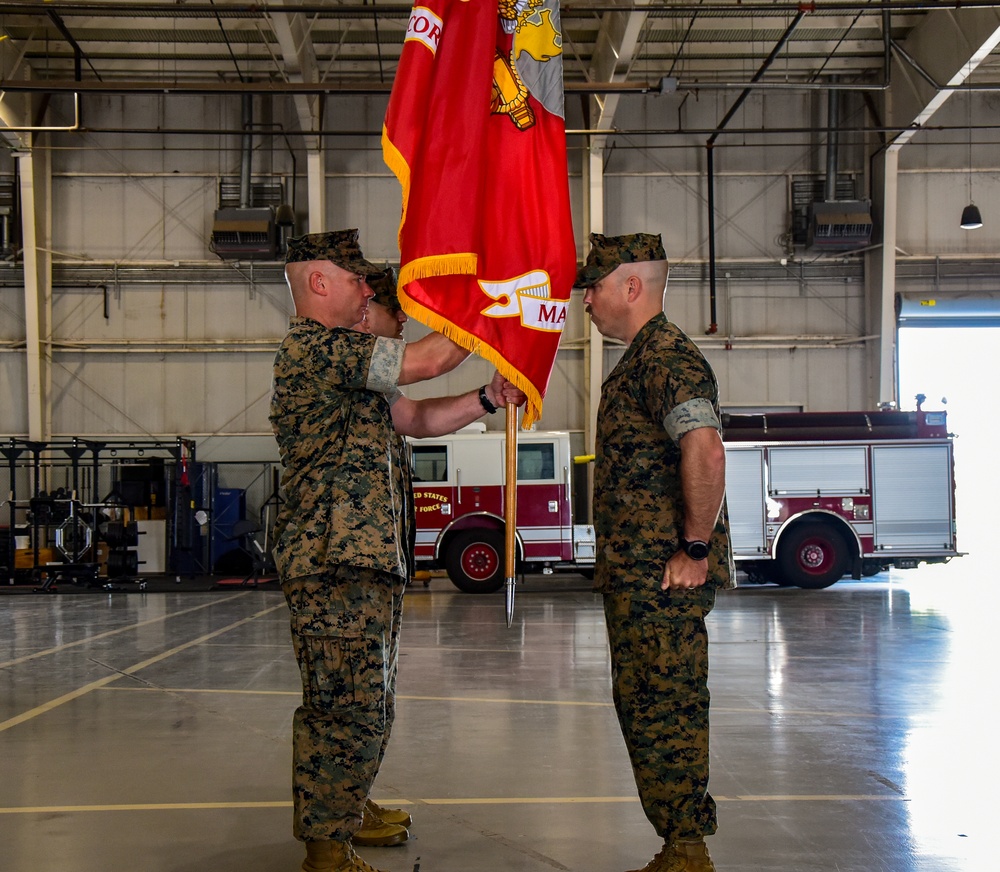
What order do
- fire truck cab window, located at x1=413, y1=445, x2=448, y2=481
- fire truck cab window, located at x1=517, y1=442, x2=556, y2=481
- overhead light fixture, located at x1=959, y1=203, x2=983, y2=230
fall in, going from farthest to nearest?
overhead light fixture, located at x1=959, y1=203, x2=983, y2=230 < fire truck cab window, located at x1=517, y1=442, x2=556, y2=481 < fire truck cab window, located at x1=413, y1=445, x2=448, y2=481

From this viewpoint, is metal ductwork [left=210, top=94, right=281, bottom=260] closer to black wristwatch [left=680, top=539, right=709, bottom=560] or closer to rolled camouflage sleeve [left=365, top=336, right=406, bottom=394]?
rolled camouflage sleeve [left=365, top=336, right=406, bottom=394]

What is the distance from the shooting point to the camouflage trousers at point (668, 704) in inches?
120

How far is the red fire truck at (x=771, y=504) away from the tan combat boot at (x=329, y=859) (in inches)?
431

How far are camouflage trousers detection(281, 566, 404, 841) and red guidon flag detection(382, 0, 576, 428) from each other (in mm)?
943

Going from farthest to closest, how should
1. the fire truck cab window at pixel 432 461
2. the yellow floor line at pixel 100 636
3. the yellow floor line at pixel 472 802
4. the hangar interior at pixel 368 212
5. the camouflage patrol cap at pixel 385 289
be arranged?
the hangar interior at pixel 368 212, the fire truck cab window at pixel 432 461, the yellow floor line at pixel 100 636, the yellow floor line at pixel 472 802, the camouflage patrol cap at pixel 385 289

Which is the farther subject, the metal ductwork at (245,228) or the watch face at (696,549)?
the metal ductwork at (245,228)

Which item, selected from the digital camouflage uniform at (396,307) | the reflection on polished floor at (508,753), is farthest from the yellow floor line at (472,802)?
the digital camouflage uniform at (396,307)

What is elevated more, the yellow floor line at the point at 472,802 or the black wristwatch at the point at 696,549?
the black wristwatch at the point at 696,549

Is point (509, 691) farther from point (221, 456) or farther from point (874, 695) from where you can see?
point (221, 456)

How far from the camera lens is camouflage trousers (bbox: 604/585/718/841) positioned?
3.05 m

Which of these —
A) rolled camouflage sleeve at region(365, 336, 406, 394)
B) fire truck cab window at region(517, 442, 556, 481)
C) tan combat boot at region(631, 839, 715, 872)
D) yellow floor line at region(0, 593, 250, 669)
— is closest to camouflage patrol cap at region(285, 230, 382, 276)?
rolled camouflage sleeve at region(365, 336, 406, 394)

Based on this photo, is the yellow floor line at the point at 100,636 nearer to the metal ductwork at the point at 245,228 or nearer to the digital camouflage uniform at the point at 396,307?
the digital camouflage uniform at the point at 396,307

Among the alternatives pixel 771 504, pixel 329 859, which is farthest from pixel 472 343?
pixel 771 504

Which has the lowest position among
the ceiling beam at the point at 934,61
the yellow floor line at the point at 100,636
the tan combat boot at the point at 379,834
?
the yellow floor line at the point at 100,636
